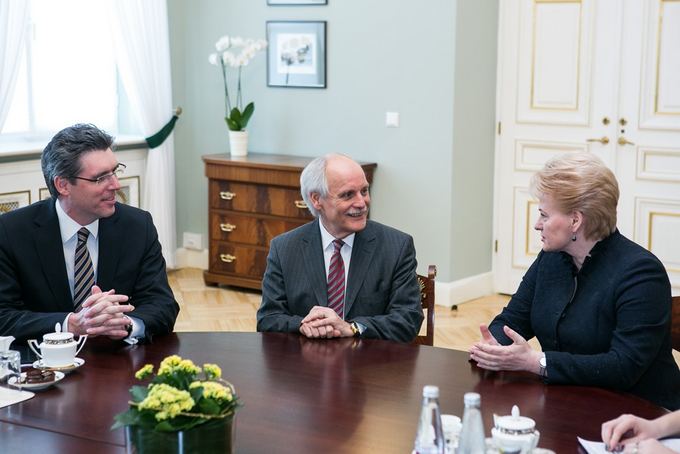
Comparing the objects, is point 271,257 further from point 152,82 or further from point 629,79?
point 152,82

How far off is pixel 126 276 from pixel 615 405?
1.65 meters

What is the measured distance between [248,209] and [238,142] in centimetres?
52

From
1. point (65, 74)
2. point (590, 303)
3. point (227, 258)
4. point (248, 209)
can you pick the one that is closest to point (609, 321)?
point (590, 303)

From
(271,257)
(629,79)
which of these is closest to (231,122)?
(629,79)

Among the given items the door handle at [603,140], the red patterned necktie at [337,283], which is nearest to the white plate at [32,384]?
the red patterned necktie at [337,283]

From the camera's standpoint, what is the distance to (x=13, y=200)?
6.22 metres

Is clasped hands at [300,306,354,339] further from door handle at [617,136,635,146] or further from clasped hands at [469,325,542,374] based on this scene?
door handle at [617,136,635,146]

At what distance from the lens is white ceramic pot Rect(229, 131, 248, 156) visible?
7109 mm

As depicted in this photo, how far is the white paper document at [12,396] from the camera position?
244cm

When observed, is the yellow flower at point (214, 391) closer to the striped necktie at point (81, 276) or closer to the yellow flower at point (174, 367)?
the yellow flower at point (174, 367)

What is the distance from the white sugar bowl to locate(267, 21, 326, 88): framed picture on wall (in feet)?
16.9

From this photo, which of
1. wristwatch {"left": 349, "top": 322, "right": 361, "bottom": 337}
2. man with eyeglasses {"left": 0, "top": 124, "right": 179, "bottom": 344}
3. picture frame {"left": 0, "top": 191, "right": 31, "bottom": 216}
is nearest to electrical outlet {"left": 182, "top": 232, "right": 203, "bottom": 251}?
picture frame {"left": 0, "top": 191, "right": 31, "bottom": 216}

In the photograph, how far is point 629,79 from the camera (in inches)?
247

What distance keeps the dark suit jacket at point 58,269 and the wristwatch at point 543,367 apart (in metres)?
1.17
